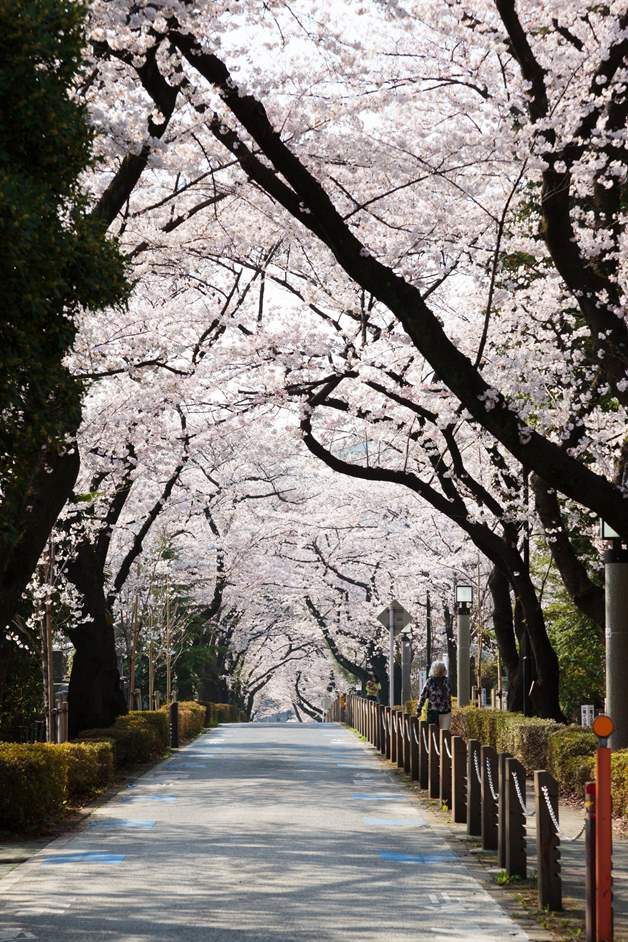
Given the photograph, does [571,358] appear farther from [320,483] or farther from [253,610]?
[253,610]

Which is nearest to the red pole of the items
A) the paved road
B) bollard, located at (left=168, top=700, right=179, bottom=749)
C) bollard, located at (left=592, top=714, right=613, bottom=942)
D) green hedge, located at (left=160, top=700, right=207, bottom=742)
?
bollard, located at (left=592, top=714, right=613, bottom=942)

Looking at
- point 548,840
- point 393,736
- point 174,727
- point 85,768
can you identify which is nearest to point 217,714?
point 174,727

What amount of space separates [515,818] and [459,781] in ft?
12.7

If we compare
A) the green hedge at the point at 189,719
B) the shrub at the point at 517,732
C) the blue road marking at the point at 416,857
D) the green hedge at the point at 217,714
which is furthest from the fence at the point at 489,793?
the green hedge at the point at 217,714

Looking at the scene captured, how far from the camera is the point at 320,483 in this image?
4838 cm

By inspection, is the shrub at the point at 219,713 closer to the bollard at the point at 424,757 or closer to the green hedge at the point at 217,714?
the green hedge at the point at 217,714

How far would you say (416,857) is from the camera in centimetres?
1155

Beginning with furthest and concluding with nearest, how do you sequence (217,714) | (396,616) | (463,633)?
(217,714)
(396,616)
(463,633)

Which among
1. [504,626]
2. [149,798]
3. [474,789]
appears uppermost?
[504,626]

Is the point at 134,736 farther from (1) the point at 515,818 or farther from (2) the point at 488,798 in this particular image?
(1) the point at 515,818

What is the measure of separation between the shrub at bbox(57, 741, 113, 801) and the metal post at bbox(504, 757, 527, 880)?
617cm

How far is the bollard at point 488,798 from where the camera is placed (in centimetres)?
1159

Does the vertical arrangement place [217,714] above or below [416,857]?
below

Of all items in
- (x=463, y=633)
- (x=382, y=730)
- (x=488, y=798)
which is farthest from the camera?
(x=463, y=633)
